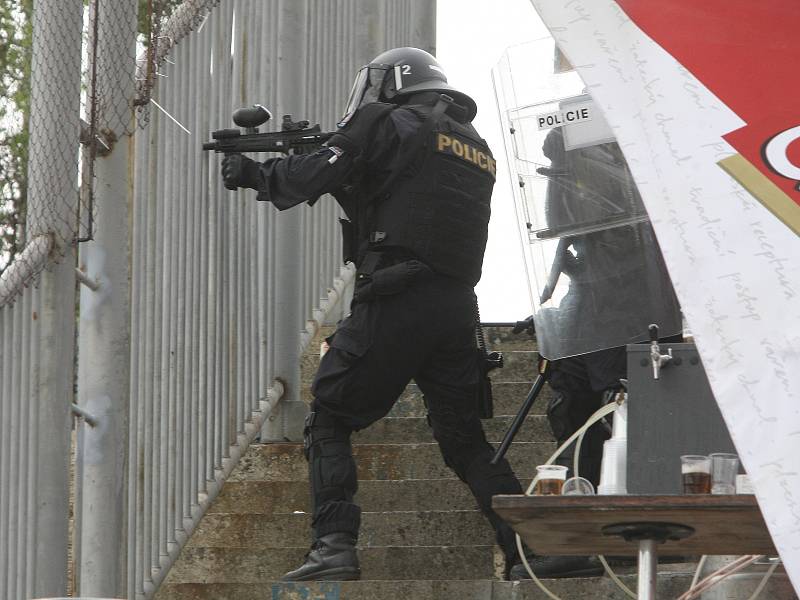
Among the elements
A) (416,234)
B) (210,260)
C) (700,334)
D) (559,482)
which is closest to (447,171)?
(416,234)

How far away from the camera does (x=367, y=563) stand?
235 inches

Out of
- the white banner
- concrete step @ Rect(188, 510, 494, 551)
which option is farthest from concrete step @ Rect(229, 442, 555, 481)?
the white banner

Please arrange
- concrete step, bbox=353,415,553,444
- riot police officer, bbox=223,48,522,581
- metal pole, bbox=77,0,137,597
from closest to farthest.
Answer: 1. metal pole, bbox=77,0,137,597
2. riot police officer, bbox=223,48,522,581
3. concrete step, bbox=353,415,553,444

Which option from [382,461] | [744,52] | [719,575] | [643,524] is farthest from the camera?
[382,461]

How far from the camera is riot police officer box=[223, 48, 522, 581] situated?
5727 millimetres

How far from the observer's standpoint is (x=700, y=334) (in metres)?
3.07

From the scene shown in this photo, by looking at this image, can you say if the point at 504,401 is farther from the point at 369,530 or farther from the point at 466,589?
the point at 466,589

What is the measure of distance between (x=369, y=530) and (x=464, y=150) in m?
1.56

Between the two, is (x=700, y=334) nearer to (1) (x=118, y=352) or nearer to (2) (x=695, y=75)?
(2) (x=695, y=75)

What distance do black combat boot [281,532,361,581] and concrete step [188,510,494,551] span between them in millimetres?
666

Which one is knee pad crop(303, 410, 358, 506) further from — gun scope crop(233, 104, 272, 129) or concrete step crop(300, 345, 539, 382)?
concrete step crop(300, 345, 539, 382)

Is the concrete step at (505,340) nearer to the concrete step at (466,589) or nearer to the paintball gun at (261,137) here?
the paintball gun at (261,137)

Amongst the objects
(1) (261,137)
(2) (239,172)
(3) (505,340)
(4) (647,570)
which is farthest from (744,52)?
(3) (505,340)

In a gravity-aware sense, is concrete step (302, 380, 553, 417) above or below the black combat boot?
above
